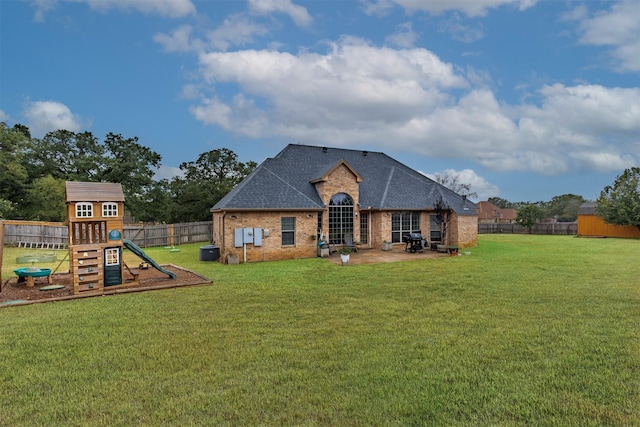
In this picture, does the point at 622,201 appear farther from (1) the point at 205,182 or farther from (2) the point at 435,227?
(1) the point at 205,182

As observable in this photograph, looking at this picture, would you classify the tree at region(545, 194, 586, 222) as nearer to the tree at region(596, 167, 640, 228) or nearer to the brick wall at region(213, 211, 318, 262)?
the tree at region(596, 167, 640, 228)

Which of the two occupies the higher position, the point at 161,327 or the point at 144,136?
the point at 144,136

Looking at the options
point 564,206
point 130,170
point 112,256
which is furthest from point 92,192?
point 564,206

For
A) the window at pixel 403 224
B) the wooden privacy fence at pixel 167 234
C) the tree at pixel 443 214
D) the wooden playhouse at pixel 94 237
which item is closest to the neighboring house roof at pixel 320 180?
the tree at pixel 443 214

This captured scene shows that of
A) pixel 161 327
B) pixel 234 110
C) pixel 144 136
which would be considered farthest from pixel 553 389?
pixel 144 136

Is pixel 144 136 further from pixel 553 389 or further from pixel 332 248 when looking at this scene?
pixel 553 389

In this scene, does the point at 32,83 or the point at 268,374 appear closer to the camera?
the point at 268,374

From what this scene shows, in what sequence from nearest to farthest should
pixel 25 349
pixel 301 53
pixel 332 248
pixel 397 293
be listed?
pixel 25 349, pixel 397 293, pixel 301 53, pixel 332 248

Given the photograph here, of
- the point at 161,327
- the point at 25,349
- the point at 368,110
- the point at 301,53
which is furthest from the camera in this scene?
the point at 368,110

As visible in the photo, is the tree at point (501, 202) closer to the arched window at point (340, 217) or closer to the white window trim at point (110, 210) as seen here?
the arched window at point (340, 217)

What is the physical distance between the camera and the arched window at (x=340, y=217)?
18.5 metres

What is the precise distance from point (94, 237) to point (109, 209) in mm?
1126

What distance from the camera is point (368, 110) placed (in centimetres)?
2338

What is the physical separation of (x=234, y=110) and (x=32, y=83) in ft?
31.7
